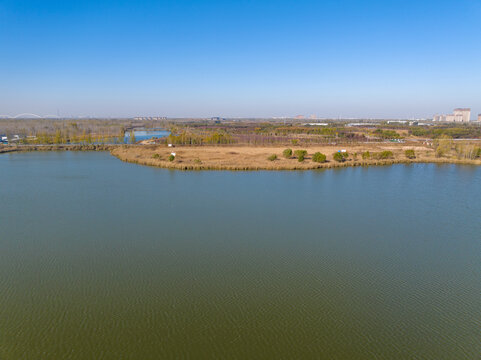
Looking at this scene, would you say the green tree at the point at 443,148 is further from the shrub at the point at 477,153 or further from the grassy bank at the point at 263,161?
the shrub at the point at 477,153

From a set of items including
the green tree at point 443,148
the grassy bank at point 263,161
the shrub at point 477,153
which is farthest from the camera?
the green tree at point 443,148

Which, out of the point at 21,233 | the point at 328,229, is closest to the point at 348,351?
the point at 328,229

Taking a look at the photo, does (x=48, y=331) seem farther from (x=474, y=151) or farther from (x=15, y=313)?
(x=474, y=151)

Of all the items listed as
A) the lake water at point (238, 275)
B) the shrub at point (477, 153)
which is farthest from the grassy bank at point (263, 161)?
the lake water at point (238, 275)

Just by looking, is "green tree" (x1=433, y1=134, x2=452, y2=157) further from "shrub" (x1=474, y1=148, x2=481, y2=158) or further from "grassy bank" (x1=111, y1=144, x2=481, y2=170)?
"shrub" (x1=474, y1=148, x2=481, y2=158)

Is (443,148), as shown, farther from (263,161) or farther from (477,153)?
(263,161)

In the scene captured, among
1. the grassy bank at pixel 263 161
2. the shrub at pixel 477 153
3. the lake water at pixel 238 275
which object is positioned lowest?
the lake water at pixel 238 275

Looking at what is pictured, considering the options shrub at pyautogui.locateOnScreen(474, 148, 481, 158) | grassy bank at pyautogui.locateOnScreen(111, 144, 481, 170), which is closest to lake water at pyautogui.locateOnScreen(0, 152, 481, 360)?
grassy bank at pyautogui.locateOnScreen(111, 144, 481, 170)

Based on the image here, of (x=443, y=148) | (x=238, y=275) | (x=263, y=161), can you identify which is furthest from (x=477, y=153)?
(x=238, y=275)

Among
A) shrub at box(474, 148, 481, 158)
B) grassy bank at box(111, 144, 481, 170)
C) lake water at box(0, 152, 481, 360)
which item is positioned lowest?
lake water at box(0, 152, 481, 360)
